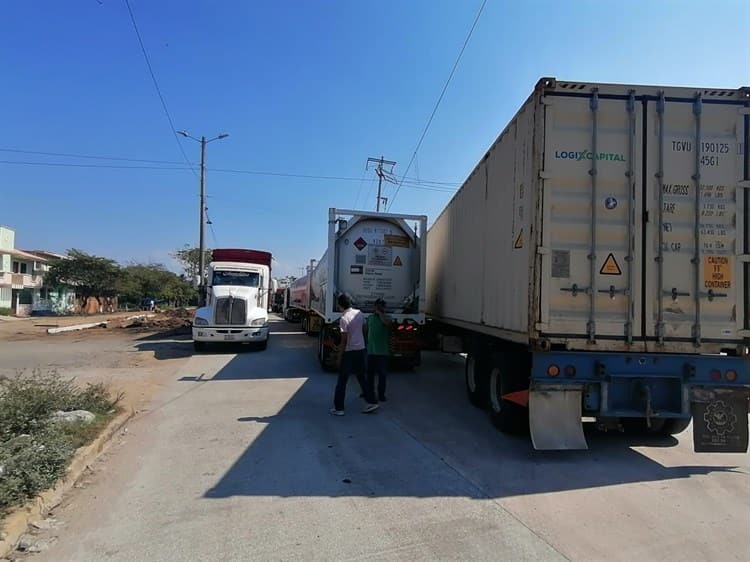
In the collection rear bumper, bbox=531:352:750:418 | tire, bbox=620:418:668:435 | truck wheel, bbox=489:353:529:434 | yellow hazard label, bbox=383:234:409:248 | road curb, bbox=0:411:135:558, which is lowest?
road curb, bbox=0:411:135:558

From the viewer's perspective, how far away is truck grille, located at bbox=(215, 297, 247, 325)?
1599 centimetres

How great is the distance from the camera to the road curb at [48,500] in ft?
11.7

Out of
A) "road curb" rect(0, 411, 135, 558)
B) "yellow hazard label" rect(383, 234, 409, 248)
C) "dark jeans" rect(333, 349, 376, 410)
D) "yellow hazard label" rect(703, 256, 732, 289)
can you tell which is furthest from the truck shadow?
"yellow hazard label" rect(383, 234, 409, 248)

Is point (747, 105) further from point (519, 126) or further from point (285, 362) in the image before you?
point (285, 362)

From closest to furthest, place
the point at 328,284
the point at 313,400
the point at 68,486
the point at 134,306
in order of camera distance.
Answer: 1. the point at 68,486
2. the point at 313,400
3. the point at 328,284
4. the point at 134,306

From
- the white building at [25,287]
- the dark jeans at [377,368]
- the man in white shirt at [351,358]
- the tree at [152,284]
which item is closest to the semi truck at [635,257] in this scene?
the man in white shirt at [351,358]

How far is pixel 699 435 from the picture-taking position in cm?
527

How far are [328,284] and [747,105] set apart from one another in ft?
26.7

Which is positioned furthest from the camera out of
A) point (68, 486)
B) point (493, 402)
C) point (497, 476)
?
point (493, 402)

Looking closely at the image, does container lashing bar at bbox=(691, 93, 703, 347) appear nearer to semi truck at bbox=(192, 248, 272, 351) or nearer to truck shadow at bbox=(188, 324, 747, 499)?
truck shadow at bbox=(188, 324, 747, 499)

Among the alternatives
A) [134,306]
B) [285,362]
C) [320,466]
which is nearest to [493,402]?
[320,466]

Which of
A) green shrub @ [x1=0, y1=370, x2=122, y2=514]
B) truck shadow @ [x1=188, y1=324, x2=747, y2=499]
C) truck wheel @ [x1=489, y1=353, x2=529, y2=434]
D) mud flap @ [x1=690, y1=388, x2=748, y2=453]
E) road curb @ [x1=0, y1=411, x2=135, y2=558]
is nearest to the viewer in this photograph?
road curb @ [x1=0, y1=411, x2=135, y2=558]

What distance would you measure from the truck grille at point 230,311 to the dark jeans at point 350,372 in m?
8.92

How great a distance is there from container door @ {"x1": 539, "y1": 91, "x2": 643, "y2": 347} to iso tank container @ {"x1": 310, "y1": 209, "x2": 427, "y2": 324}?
20.5ft
